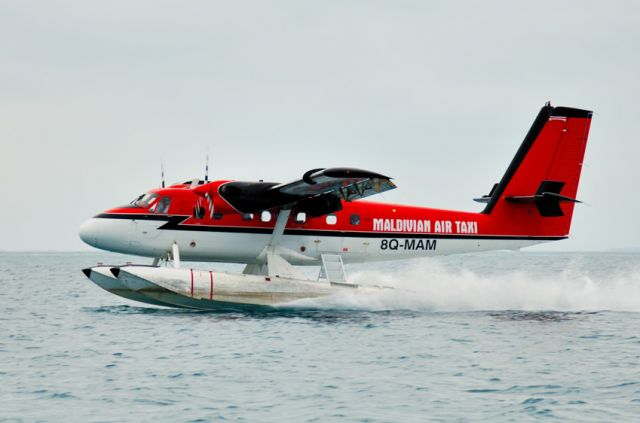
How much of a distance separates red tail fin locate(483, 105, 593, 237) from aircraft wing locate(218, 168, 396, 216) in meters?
5.01

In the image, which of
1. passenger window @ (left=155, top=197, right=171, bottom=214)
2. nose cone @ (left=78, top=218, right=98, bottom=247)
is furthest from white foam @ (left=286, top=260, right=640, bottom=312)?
nose cone @ (left=78, top=218, right=98, bottom=247)

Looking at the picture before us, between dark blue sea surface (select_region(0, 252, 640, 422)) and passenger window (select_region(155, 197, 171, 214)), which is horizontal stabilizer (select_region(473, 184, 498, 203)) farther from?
passenger window (select_region(155, 197, 171, 214))

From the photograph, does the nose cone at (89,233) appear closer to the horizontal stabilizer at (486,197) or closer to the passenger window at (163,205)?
the passenger window at (163,205)

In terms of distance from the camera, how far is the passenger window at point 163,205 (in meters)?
21.4

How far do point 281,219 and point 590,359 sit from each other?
957 centimetres

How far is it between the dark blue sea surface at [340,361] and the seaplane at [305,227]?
84cm

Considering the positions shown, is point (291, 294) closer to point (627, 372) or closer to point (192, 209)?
point (192, 209)

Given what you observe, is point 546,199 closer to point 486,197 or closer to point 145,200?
point 486,197

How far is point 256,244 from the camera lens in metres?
22.0

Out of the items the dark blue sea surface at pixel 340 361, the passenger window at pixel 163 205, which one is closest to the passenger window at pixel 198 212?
the passenger window at pixel 163 205

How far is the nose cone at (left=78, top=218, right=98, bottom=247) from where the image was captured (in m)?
21.3

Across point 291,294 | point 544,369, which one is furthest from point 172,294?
point 544,369

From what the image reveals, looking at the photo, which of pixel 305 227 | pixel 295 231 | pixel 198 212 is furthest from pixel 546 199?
pixel 198 212

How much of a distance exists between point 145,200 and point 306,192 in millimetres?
4461
